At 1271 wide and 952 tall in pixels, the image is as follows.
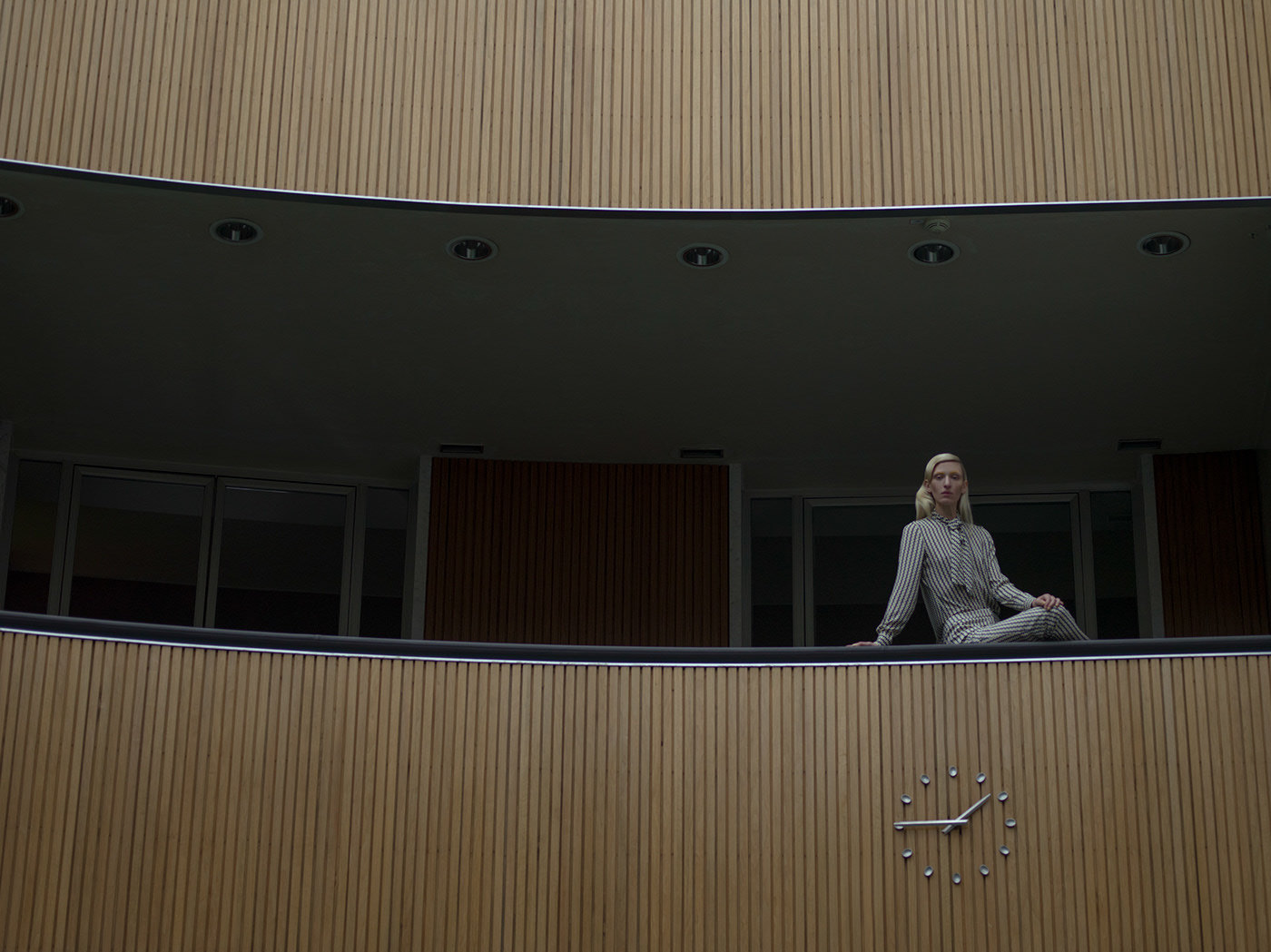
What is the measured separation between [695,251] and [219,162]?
2637mm

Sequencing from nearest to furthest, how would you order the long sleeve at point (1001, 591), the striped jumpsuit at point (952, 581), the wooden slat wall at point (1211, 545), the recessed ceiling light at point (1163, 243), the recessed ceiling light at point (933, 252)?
1. the striped jumpsuit at point (952, 581)
2. the long sleeve at point (1001, 591)
3. the recessed ceiling light at point (1163, 243)
4. the recessed ceiling light at point (933, 252)
5. the wooden slat wall at point (1211, 545)

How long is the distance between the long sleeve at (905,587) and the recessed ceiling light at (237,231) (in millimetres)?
3957

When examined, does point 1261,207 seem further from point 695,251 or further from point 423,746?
point 423,746

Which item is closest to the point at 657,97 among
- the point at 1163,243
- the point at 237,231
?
the point at 237,231

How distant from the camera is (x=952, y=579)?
8.29 meters

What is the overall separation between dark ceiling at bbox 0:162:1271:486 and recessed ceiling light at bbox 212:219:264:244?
0.07 m

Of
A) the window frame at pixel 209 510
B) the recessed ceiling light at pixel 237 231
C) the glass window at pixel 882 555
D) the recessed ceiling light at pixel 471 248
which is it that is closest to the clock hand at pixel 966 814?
the recessed ceiling light at pixel 471 248

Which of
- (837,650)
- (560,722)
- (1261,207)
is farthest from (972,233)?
(560,722)

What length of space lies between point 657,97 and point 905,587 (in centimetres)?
297

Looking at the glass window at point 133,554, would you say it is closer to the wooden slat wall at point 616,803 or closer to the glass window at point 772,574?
the glass window at point 772,574

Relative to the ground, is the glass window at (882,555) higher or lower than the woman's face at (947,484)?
higher

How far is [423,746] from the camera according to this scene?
303 inches

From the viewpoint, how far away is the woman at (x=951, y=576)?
8.09 m

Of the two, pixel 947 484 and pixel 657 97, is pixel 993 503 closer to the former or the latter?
pixel 947 484
